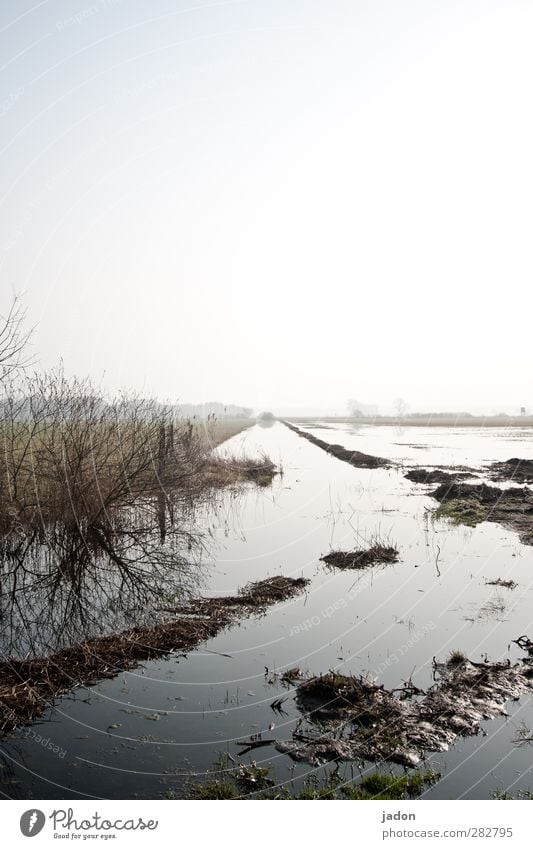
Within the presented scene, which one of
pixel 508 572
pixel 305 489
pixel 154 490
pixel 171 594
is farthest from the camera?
pixel 305 489

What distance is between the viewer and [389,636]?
987cm

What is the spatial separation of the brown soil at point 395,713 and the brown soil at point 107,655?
104 inches

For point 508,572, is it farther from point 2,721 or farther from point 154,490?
point 2,721

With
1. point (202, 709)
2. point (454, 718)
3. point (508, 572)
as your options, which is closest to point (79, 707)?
point (202, 709)

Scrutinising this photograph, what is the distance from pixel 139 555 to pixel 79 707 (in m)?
7.68

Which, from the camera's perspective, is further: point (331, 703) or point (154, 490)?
point (154, 490)

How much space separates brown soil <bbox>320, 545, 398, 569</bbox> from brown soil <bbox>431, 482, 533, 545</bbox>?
462 cm

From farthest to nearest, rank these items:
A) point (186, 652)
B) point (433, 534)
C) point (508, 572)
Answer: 1. point (433, 534)
2. point (508, 572)
3. point (186, 652)

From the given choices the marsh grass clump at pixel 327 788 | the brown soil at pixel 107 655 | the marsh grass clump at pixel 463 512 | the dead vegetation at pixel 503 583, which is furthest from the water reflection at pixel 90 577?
the marsh grass clump at pixel 463 512

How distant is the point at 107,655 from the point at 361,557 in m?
7.65

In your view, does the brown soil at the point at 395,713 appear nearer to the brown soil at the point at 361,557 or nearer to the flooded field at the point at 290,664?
the flooded field at the point at 290,664

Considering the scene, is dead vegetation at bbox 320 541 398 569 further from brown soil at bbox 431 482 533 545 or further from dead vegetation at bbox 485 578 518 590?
brown soil at bbox 431 482 533 545

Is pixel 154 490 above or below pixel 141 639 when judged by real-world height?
above

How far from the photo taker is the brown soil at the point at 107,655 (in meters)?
7.42
